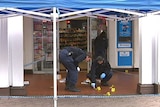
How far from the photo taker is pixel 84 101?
30.4 feet

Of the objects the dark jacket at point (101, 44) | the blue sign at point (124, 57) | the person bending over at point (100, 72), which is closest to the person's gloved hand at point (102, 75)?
the person bending over at point (100, 72)

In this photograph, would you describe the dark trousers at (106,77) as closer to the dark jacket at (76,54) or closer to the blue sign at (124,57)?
the dark jacket at (76,54)

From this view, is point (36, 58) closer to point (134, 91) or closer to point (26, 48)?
point (26, 48)

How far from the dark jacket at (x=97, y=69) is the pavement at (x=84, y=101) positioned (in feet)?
4.72

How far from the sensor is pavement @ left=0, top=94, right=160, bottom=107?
885 centimetres

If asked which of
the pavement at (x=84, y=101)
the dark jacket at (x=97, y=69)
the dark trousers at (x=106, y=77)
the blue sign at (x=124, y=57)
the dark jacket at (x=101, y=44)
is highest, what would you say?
the dark jacket at (x=101, y=44)

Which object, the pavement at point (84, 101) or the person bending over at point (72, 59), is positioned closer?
the pavement at point (84, 101)

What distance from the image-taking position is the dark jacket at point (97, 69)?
1123 centimetres

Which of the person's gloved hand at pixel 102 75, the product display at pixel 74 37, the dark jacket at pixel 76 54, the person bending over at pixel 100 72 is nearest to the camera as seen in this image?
the dark jacket at pixel 76 54

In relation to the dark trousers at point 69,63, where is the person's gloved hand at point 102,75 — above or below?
below

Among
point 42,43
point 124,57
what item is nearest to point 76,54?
point 42,43

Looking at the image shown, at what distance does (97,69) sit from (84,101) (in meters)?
2.51

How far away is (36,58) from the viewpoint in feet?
48.1

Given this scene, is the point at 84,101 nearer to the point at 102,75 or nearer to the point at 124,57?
the point at 102,75
